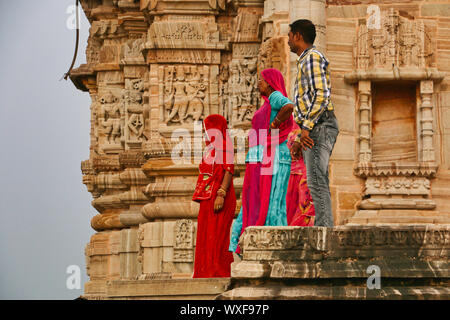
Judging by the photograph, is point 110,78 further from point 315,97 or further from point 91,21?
point 315,97

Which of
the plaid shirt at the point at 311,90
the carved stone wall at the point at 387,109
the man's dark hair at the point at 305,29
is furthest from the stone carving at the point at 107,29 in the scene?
the plaid shirt at the point at 311,90

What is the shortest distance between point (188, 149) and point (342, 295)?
9.93 meters

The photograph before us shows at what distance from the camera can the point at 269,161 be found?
13438 millimetres

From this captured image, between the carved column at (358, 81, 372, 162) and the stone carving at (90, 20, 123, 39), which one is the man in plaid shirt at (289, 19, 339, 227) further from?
the stone carving at (90, 20, 123, 39)

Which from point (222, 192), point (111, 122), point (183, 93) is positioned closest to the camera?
point (222, 192)

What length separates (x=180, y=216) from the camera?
19.4 meters

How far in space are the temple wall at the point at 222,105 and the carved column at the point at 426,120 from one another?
0.01 meters

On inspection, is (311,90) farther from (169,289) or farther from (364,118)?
(364,118)

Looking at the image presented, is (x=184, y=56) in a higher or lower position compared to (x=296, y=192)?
higher

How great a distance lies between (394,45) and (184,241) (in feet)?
15.7

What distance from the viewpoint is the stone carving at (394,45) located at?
17141mm

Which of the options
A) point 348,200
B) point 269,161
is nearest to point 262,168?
point 269,161

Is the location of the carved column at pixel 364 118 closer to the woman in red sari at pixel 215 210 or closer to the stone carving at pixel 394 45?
the stone carving at pixel 394 45

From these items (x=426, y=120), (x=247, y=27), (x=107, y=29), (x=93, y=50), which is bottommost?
(x=426, y=120)
